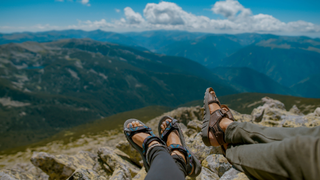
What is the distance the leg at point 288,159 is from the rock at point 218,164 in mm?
3533

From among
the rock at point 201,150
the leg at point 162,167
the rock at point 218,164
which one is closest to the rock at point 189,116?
the rock at point 201,150

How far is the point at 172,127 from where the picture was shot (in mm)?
8414

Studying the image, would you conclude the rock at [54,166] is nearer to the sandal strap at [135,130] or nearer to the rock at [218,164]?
the sandal strap at [135,130]

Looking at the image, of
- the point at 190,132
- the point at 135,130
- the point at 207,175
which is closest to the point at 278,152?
the point at 207,175

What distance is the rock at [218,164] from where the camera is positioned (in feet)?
22.7

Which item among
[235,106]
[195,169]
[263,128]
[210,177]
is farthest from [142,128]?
[235,106]

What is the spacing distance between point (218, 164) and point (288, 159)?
4779mm

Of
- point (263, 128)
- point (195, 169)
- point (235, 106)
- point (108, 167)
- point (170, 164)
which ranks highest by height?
point (263, 128)

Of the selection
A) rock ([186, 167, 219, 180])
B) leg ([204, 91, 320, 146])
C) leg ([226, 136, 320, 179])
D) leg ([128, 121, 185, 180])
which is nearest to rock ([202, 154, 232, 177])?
rock ([186, 167, 219, 180])

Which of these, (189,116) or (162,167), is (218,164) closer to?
(162,167)

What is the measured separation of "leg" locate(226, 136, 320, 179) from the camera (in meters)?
2.53

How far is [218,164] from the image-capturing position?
710 centimetres

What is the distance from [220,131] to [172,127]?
2952 millimetres

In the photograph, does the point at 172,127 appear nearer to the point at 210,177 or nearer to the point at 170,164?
the point at 210,177
